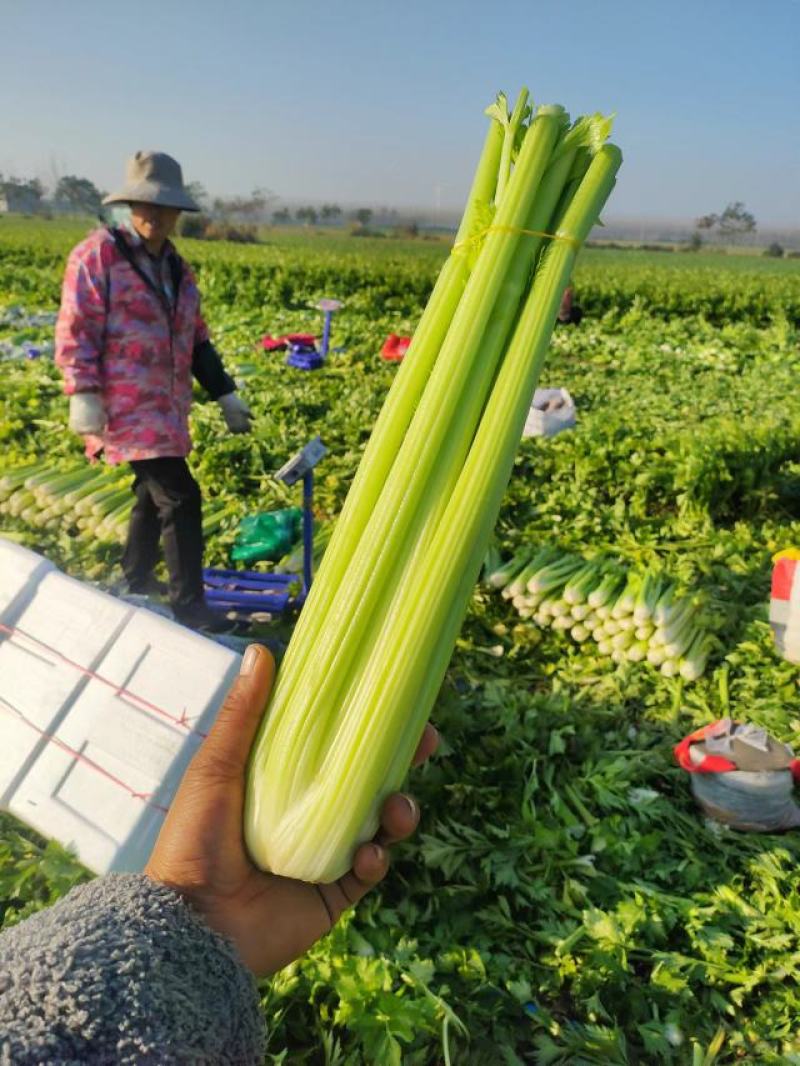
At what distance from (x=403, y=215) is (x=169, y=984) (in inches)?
2784

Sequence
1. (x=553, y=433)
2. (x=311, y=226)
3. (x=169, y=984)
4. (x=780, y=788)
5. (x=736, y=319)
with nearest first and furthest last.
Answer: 1. (x=169, y=984)
2. (x=780, y=788)
3. (x=553, y=433)
4. (x=736, y=319)
5. (x=311, y=226)

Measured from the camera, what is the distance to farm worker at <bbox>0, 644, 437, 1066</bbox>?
1.15 metres

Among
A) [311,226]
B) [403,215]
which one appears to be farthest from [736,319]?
[311,226]

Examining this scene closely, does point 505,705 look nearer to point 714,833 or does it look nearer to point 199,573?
point 714,833

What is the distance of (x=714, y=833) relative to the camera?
3.45 m

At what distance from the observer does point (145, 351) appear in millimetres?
4418

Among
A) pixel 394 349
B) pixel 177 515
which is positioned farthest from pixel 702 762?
pixel 394 349

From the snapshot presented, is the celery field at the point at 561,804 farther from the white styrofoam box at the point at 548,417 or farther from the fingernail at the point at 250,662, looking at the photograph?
the fingernail at the point at 250,662

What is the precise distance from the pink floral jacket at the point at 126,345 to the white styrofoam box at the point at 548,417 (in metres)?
4.25

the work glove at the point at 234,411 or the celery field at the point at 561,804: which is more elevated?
the work glove at the point at 234,411

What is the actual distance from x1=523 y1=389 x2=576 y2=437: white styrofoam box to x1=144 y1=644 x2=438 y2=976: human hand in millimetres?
6441

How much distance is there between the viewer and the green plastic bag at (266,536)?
5.95 meters

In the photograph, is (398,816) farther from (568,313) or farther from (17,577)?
(568,313)

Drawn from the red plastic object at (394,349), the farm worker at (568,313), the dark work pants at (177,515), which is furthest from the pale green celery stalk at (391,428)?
the farm worker at (568,313)
